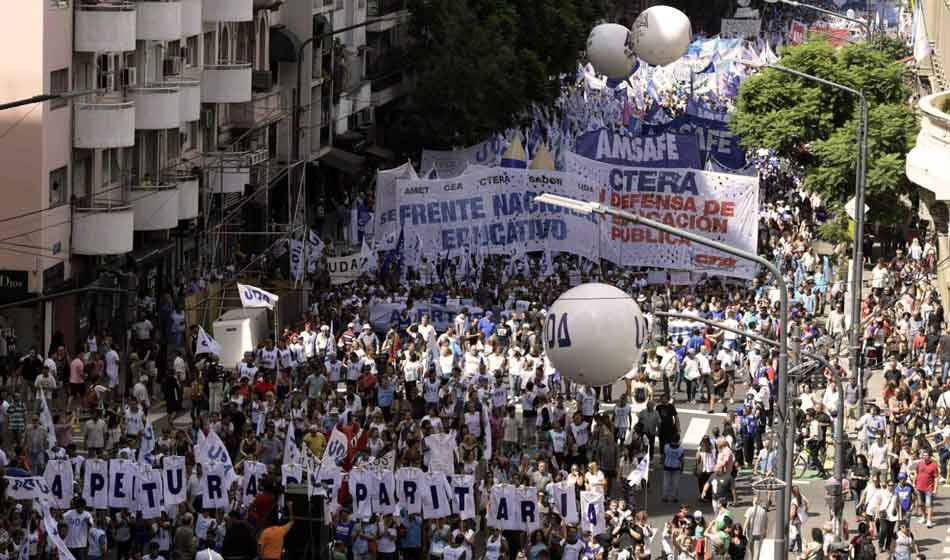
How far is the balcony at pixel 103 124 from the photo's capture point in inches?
1962

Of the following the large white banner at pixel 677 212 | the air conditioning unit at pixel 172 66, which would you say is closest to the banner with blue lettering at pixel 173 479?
the large white banner at pixel 677 212

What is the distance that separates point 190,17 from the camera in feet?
183

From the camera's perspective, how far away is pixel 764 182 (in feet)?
246

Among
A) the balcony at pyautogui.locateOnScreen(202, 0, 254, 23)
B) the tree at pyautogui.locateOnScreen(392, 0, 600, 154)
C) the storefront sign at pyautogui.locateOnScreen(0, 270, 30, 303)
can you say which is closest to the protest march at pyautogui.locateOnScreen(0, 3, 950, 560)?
the storefront sign at pyautogui.locateOnScreen(0, 270, 30, 303)

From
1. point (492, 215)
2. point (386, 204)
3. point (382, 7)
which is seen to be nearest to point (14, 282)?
point (386, 204)

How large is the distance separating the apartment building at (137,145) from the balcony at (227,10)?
1.6 inches

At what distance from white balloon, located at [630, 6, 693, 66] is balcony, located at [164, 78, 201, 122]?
12.5 meters

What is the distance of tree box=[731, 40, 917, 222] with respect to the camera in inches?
2527

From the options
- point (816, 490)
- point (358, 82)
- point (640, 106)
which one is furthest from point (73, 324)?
point (640, 106)

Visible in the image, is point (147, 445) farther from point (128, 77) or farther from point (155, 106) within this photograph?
point (155, 106)

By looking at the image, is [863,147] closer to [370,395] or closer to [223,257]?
[370,395]

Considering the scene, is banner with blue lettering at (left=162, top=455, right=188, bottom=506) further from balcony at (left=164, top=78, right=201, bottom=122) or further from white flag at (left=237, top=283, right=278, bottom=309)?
balcony at (left=164, top=78, right=201, bottom=122)

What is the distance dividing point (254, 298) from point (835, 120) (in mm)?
28251

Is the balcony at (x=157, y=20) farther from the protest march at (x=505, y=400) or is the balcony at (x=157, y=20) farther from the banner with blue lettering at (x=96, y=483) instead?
the banner with blue lettering at (x=96, y=483)
